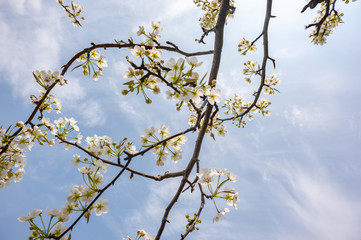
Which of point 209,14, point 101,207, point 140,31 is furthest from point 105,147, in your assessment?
point 209,14

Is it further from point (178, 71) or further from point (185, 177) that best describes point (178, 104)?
point (185, 177)

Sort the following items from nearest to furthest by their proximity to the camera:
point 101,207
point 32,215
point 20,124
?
point 32,215 < point 101,207 < point 20,124

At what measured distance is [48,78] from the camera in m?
3.01

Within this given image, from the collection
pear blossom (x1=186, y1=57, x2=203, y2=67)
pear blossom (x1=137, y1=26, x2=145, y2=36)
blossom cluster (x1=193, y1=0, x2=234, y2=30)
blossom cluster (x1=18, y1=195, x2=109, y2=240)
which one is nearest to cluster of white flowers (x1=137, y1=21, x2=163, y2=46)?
pear blossom (x1=137, y1=26, x2=145, y2=36)

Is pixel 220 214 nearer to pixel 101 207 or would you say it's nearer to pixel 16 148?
pixel 101 207

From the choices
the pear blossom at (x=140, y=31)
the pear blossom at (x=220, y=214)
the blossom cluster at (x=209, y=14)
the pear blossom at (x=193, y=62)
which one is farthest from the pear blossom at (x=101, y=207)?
the blossom cluster at (x=209, y=14)

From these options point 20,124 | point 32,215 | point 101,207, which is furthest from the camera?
point 20,124

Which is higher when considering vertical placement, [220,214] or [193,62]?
[193,62]

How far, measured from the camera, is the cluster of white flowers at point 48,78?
2959mm

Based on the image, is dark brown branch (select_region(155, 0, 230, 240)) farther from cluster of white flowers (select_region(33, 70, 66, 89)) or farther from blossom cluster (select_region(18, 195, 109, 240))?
cluster of white flowers (select_region(33, 70, 66, 89))

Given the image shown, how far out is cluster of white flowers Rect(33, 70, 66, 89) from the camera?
116 inches

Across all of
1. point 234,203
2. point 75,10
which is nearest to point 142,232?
point 234,203

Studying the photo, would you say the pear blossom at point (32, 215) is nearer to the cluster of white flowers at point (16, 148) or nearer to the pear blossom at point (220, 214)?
the cluster of white flowers at point (16, 148)

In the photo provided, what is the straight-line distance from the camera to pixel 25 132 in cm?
280
